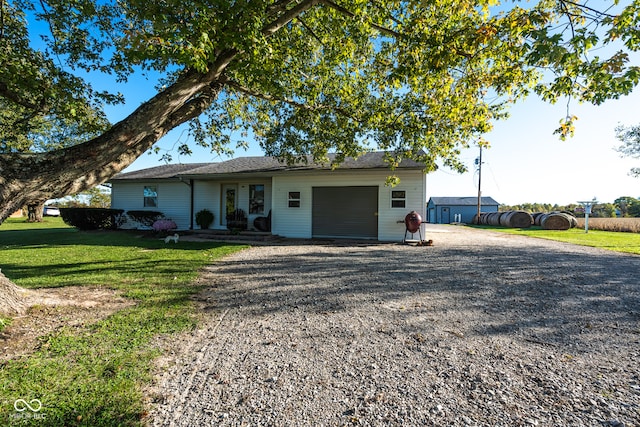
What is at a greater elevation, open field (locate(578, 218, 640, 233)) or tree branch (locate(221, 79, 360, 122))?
tree branch (locate(221, 79, 360, 122))

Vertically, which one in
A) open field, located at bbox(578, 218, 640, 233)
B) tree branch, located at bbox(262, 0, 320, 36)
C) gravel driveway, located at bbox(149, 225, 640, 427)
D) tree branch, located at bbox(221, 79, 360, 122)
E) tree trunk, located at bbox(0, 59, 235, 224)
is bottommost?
gravel driveway, located at bbox(149, 225, 640, 427)

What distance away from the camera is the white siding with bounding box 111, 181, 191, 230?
15219 mm

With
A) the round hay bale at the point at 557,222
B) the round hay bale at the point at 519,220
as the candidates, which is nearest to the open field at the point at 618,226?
the round hay bale at the point at 557,222

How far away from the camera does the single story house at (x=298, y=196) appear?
463 inches

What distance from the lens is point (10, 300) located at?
3301 mm

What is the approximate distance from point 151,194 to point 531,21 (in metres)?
17.3

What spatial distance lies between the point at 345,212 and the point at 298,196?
229 centimetres

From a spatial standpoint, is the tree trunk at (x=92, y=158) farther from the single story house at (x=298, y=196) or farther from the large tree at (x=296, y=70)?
the single story house at (x=298, y=196)

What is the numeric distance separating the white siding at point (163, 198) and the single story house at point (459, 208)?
37904 mm

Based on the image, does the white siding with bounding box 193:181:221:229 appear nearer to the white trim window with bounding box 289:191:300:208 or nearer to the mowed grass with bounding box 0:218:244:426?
the white trim window with bounding box 289:191:300:208

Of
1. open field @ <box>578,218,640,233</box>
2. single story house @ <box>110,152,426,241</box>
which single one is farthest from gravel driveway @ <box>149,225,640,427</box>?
open field @ <box>578,218,640,233</box>

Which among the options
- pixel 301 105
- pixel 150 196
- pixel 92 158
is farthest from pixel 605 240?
pixel 150 196

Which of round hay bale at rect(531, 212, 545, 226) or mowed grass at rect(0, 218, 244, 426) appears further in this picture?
round hay bale at rect(531, 212, 545, 226)

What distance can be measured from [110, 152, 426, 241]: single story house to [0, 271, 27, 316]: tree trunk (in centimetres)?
963
